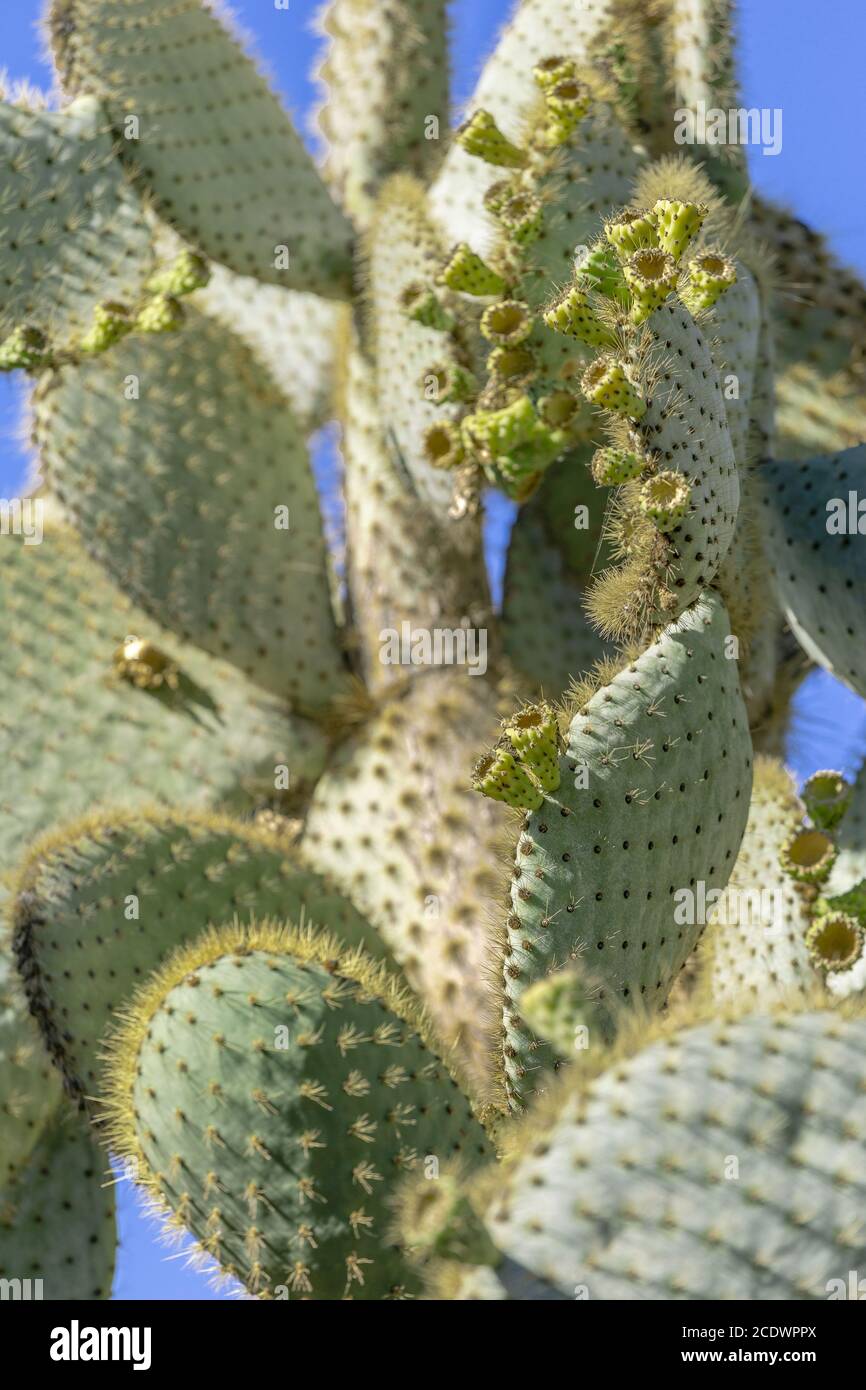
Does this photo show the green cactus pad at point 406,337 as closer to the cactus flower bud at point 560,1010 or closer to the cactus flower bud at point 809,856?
the cactus flower bud at point 809,856

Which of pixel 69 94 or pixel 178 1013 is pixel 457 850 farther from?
pixel 69 94

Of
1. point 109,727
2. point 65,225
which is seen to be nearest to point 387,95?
point 65,225

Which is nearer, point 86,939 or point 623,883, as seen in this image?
point 623,883
